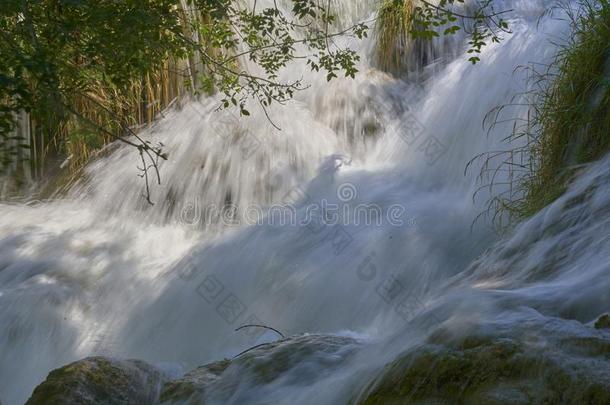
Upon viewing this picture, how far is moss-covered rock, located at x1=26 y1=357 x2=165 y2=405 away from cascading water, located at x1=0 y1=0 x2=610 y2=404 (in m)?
0.42

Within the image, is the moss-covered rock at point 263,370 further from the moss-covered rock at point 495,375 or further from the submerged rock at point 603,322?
the submerged rock at point 603,322

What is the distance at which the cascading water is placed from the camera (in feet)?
9.21

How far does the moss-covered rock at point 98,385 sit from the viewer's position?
9.14 ft

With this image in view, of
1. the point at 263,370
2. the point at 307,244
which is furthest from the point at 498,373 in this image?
the point at 307,244

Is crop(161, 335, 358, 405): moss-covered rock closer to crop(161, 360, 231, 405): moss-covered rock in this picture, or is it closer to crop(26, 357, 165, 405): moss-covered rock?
crop(161, 360, 231, 405): moss-covered rock

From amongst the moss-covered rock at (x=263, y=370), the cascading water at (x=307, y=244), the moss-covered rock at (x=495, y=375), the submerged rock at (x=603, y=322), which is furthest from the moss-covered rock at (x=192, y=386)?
the submerged rock at (x=603, y=322)

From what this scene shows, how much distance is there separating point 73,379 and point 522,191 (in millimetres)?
2701

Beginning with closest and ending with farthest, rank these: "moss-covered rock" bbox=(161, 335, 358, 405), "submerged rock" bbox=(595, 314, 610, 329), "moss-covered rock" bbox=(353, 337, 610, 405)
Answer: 1. "moss-covered rock" bbox=(353, 337, 610, 405)
2. "submerged rock" bbox=(595, 314, 610, 329)
3. "moss-covered rock" bbox=(161, 335, 358, 405)

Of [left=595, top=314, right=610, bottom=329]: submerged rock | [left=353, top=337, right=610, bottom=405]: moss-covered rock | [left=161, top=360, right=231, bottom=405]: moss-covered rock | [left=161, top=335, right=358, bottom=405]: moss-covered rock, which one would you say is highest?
[left=595, top=314, right=610, bottom=329]: submerged rock

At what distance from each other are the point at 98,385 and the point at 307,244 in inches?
90.1

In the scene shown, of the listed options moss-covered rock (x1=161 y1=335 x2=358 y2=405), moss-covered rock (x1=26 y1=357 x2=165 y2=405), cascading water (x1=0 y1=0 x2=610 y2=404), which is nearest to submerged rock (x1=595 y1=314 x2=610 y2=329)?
cascading water (x1=0 y1=0 x2=610 y2=404)

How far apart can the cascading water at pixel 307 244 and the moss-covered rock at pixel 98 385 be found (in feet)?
1.37

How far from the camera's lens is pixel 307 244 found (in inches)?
195

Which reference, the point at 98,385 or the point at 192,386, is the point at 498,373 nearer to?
the point at 192,386
